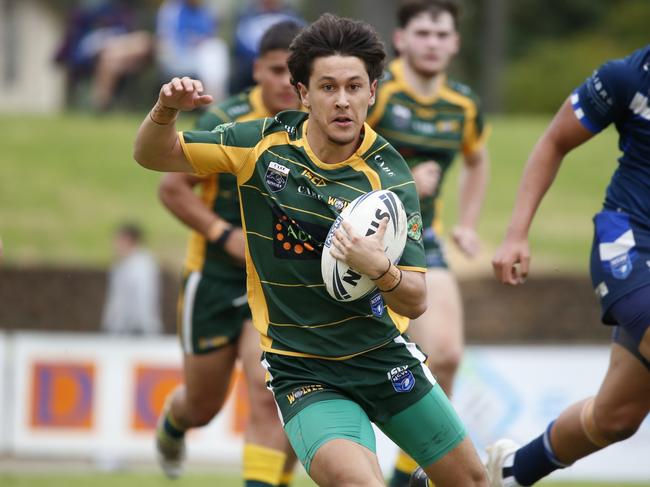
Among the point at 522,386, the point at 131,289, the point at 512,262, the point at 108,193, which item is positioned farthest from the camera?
the point at 108,193

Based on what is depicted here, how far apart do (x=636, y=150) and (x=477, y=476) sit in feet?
5.68

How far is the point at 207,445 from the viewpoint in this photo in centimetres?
1077

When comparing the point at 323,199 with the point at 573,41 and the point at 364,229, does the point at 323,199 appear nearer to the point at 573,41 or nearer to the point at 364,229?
the point at 364,229

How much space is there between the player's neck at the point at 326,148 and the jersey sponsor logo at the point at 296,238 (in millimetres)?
296

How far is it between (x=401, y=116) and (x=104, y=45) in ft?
37.1

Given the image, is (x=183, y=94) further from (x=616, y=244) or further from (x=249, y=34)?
(x=249, y=34)

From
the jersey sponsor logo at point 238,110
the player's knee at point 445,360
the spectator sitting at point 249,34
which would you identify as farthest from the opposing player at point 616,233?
the spectator sitting at point 249,34

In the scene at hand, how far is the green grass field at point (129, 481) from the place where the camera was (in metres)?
9.20

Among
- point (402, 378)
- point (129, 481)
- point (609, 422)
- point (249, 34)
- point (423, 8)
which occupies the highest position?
point (249, 34)

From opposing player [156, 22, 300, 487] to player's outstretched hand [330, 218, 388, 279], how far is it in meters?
2.00

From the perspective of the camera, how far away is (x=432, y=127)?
24.2 ft

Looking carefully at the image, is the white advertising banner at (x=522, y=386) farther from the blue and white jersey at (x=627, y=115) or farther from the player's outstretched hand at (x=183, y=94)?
the player's outstretched hand at (x=183, y=94)

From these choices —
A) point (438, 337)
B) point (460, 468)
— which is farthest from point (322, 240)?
point (438, 337)

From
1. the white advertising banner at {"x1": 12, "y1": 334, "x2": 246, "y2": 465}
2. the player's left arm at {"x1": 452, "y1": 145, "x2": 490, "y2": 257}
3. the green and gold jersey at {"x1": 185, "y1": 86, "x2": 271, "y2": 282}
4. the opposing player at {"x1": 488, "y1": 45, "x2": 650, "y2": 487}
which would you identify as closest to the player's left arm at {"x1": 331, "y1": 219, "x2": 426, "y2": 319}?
the opposing player at {"x1": 488, "y1": 45, "x2": 650, "y2": 487}
